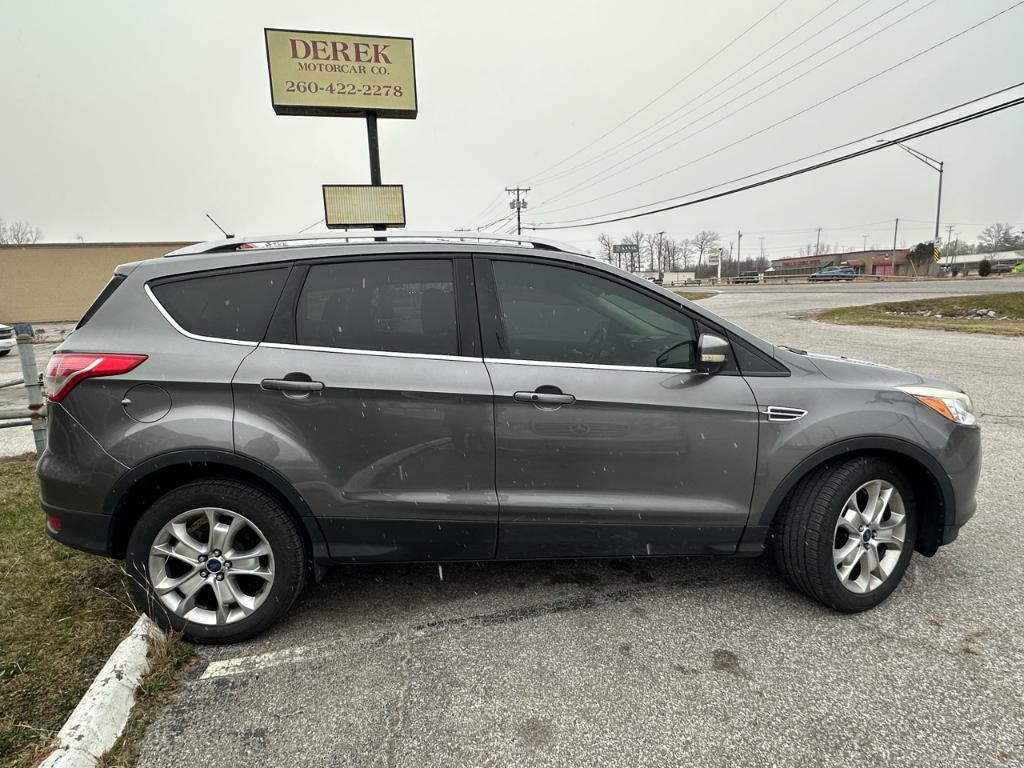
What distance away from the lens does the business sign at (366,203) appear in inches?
587

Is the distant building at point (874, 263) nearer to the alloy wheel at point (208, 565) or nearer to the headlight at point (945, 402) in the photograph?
the headlight at point (945, 402)

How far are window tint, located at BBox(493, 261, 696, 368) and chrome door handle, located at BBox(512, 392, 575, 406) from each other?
20cm

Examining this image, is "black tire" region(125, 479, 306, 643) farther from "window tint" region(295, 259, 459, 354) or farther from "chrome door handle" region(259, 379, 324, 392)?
"window tint" region(295, 259, 459, 354)

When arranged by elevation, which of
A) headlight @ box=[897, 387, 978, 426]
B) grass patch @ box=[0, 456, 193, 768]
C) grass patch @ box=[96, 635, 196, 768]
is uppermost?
headlight @ box=[897, 387, 978, 426]

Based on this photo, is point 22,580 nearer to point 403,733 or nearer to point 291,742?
point 291,742

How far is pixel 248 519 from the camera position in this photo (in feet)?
8.12

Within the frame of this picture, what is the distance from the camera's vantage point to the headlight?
268 centimetres

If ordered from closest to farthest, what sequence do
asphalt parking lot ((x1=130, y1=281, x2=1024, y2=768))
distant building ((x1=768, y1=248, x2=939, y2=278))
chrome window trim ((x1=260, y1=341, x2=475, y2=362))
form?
1. asphalt parking lot ((x1=130, y1=281, x2=1024, y2=768))
2. chrome window trim ((x1=260, y1=341, x2=475, y2=362))
3. distant building ((x1=768, y1=248, x2=939, y2=278))

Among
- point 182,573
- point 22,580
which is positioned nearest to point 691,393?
point 182,573

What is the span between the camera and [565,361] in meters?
2.58

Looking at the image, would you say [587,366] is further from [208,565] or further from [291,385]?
[208,565]

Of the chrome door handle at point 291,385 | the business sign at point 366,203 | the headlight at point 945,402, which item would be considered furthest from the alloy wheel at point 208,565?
the business sign at point 366,203

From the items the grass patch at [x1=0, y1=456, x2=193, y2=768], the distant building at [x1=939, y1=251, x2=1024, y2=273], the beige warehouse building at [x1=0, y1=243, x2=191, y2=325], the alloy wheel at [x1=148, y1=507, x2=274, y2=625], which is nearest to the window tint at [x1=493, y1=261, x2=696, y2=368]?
the alloy wheel at [x1=148, y1=507, x2=274, y2=625]

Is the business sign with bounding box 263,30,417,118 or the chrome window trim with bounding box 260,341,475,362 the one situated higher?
the business sign with bounding box 263,30,417,118
